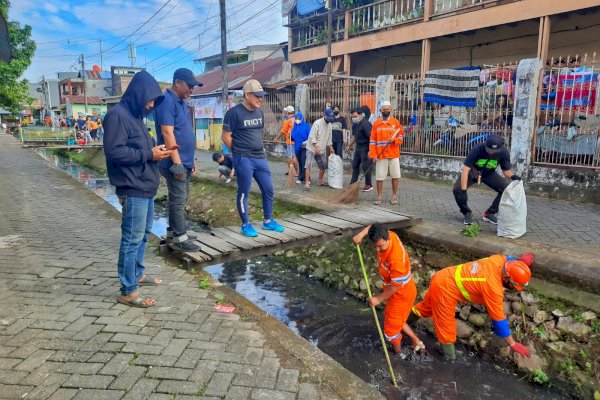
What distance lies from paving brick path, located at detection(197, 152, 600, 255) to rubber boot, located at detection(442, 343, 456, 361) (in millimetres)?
1639

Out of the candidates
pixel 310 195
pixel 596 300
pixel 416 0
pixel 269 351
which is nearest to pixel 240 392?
pixel 269 351

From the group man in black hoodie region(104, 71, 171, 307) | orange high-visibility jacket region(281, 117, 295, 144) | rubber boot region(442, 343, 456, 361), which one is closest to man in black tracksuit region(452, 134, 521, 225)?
rubber boot region(442, 343, 456, 361)

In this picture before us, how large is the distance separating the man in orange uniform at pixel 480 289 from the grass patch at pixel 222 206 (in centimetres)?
329

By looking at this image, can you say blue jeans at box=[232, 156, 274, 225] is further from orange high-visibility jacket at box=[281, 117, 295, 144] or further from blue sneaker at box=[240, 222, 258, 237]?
orange high-visibility jacket at box=[281, 117, 295, 144]

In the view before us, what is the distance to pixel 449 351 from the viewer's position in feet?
13.1

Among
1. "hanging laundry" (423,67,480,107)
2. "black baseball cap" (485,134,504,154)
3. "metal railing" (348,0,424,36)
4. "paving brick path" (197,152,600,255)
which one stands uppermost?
"metal railing" (348,0,424,36)

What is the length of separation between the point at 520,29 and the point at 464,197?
816 cm

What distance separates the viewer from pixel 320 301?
532 centimetres

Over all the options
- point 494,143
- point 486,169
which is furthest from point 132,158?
point 486,169

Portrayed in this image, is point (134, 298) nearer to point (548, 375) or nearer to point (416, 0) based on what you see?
point (548, 375)

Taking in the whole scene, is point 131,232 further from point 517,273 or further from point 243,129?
point 517,273

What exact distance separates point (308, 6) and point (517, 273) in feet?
50.4

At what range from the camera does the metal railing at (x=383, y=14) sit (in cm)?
1263

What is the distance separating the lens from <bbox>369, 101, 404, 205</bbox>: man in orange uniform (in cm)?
682
